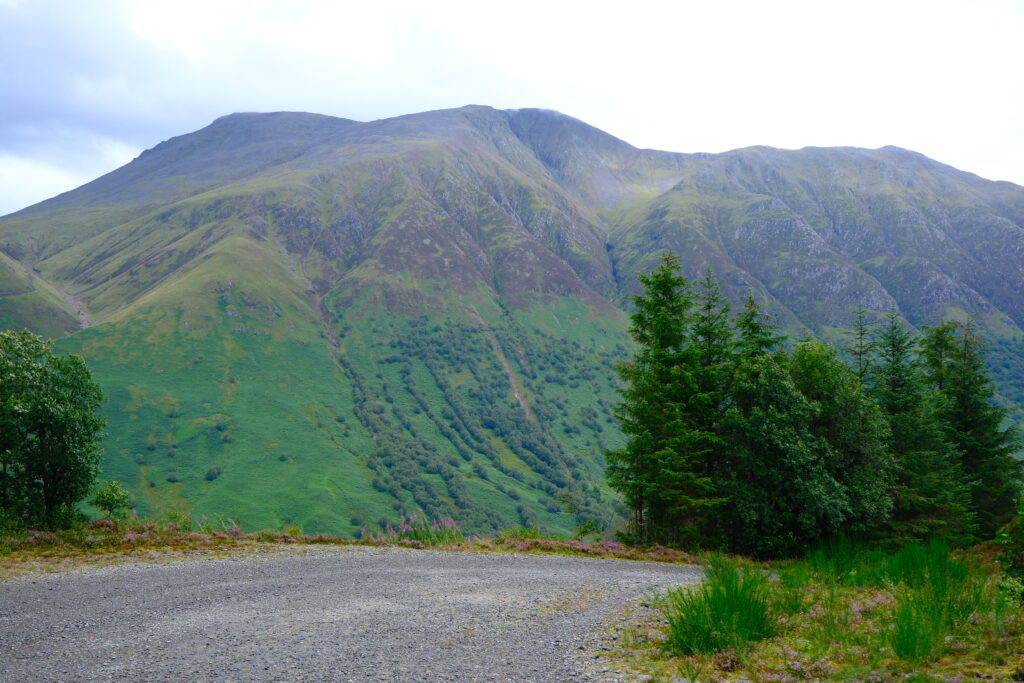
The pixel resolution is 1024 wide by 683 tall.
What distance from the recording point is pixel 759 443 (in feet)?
85.0

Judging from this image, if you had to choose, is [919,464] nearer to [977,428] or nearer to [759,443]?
[977,428]

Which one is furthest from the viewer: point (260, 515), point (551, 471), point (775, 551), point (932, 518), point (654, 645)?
point (551, 471)

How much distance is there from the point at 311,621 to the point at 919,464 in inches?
1363

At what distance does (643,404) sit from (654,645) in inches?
816

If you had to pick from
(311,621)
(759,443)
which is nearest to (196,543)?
(311,621)

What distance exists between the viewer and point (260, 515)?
419ft

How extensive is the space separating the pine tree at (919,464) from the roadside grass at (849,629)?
23181 mm

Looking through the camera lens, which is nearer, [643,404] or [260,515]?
[643,404]

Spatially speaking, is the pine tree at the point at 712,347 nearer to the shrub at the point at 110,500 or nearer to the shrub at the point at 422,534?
the shrub at the point at 422,534

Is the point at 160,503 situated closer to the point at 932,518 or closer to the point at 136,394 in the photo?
the point at 136,394

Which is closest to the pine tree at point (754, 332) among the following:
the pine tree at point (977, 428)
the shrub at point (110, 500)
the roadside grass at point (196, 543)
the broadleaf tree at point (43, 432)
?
the roadside grass at point (196, 543)

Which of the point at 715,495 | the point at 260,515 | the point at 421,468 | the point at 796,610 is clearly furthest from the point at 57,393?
the point at 421,468

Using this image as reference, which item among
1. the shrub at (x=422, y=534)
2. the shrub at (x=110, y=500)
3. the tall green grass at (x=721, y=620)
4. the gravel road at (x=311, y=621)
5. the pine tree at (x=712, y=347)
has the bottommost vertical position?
the shrub at (x=110, y=500)

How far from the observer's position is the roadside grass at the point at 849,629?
622 centimetres
